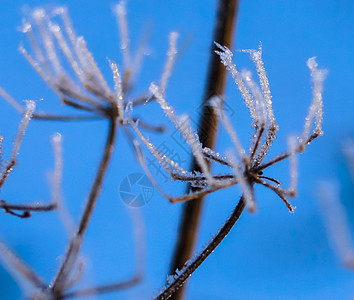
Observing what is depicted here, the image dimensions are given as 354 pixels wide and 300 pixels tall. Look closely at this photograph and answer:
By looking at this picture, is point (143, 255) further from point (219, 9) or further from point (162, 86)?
point (219, 9)

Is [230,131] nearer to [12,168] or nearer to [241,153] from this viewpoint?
[241,153]

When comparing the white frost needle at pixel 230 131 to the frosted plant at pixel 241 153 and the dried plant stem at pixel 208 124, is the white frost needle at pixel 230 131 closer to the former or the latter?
the frosted plant at pixel 241 153

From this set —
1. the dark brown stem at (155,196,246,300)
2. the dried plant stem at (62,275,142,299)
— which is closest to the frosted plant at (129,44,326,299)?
the dark brown stem at (155,196,246,300)

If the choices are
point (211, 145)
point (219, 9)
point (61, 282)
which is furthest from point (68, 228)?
point (219, 9)

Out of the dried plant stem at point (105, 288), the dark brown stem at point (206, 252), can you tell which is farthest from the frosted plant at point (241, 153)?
the dried plant stem at point (105, 288)

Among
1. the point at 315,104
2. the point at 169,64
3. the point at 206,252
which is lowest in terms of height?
the point at 206,252

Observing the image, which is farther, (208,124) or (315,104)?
(208,124)

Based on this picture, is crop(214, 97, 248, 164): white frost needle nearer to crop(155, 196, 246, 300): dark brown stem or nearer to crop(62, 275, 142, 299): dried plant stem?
crop(155, 196, 246, 300): dark brown stem

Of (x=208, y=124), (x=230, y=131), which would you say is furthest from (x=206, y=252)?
(x=208, y=124)
